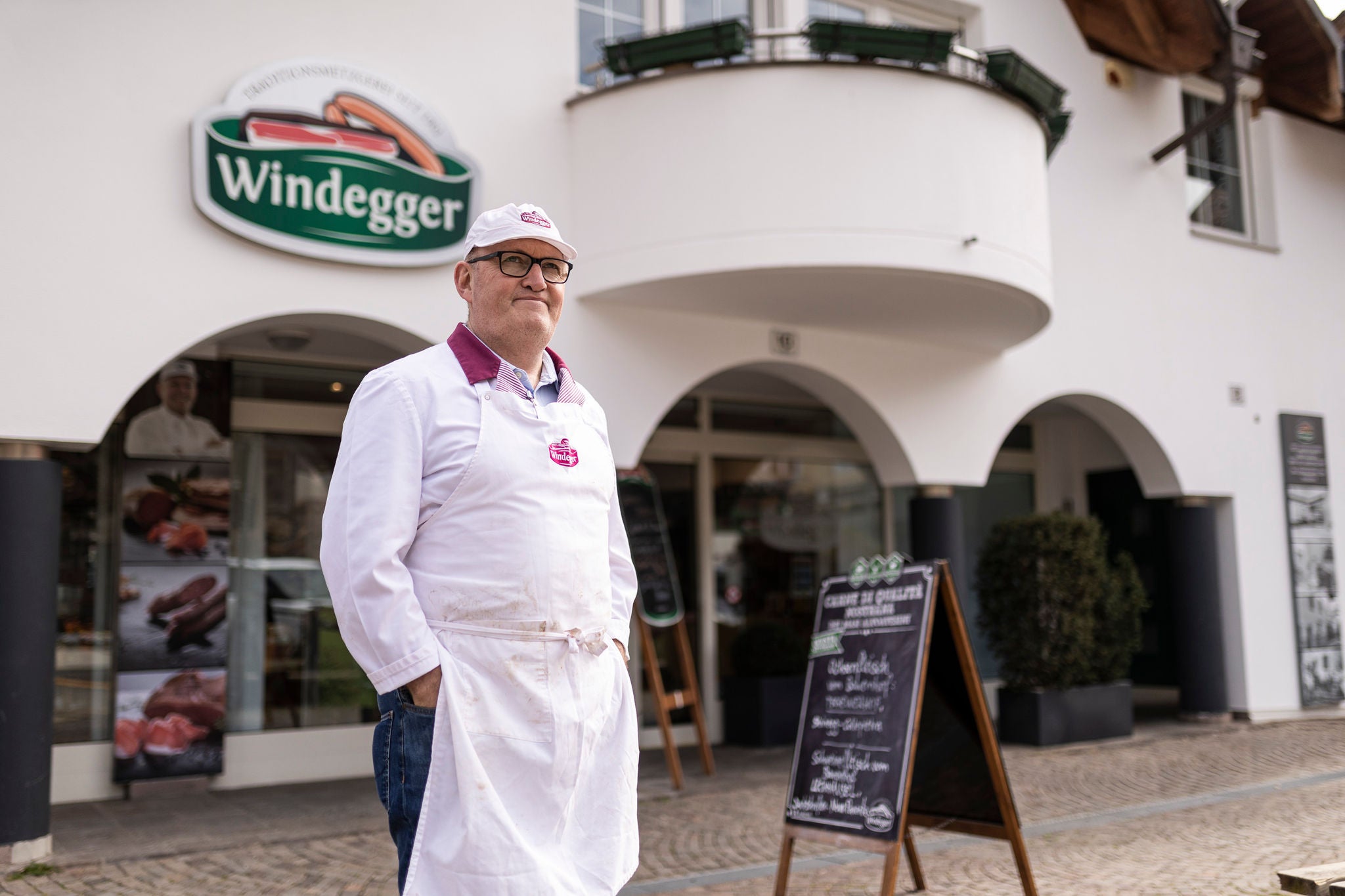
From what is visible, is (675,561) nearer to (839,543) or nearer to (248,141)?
(839,543)

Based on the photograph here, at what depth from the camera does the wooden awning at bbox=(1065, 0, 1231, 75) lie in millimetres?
10633

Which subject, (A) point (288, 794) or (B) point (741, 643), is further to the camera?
(B) point (741, 643)

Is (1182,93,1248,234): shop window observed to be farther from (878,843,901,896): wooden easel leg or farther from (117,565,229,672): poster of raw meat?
(117,565,229,672): poster of raw meat

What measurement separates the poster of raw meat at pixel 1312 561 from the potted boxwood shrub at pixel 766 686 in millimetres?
4877

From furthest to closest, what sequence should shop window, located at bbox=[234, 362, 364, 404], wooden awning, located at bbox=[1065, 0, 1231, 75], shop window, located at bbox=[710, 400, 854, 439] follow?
shop window, located at bbox=[710, 400, 854, 439], wooden awning, located at bbox=[1065, 0, 1231, 75], shop window, located at bbox=[234, 362, 364, 404]

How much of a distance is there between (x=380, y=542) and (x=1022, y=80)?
7.03m

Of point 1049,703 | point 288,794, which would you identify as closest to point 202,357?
point 288,794

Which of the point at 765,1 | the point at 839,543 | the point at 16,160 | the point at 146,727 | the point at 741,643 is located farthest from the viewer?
the point at 839,543

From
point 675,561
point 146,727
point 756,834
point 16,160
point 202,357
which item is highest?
point 16,160

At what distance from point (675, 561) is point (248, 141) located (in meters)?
5.41

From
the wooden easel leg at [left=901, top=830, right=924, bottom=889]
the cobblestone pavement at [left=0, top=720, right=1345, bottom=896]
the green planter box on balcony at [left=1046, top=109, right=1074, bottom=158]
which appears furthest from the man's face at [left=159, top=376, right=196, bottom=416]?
the green planter box on balcony at [left=1046, top=109, right=1074, bottom=158]

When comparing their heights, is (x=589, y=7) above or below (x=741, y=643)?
above

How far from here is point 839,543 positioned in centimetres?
1181

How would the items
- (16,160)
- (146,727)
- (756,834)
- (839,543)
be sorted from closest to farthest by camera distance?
(16,160) < (756,834) < (146,727) < (839,543)
